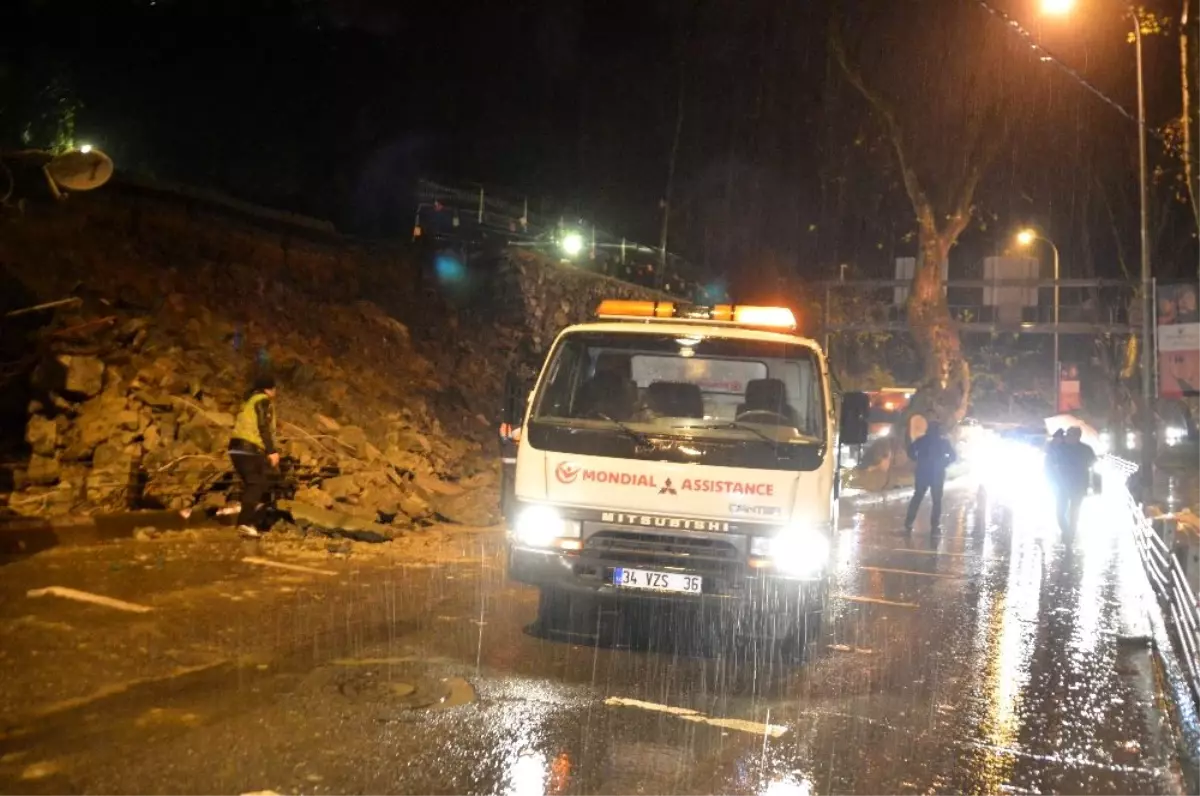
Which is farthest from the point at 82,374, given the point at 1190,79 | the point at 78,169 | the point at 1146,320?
the point at 1146,320

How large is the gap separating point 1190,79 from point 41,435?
50.8ft

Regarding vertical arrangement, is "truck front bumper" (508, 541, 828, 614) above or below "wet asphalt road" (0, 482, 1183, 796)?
above

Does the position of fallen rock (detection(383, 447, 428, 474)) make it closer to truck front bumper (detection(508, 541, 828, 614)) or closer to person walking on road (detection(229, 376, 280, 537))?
person walking on road (detection(229, 376, 280, 537))

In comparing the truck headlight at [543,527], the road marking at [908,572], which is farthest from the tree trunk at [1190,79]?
the truck headlight at [543,527]

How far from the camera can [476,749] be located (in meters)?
5.29

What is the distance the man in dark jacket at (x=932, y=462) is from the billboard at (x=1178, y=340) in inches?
239

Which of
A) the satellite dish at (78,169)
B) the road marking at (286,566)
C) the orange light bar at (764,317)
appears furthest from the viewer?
the satellite dish at (78,169)

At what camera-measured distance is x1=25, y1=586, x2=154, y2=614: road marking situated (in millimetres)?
7887

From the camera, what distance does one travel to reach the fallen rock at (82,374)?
1083 cm

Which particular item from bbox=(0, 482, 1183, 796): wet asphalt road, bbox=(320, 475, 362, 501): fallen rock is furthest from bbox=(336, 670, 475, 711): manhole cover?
bbox=(320, 475, 362, 501): fallen rock

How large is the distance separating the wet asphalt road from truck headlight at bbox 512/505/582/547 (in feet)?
2.67

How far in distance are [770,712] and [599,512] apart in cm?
179

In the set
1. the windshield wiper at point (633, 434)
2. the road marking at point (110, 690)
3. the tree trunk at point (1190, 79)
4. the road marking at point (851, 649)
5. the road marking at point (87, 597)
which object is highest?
the tree trunk at point (1190, 79)

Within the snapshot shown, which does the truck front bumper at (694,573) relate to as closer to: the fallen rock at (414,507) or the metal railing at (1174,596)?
the metal railing at (1174,596)
